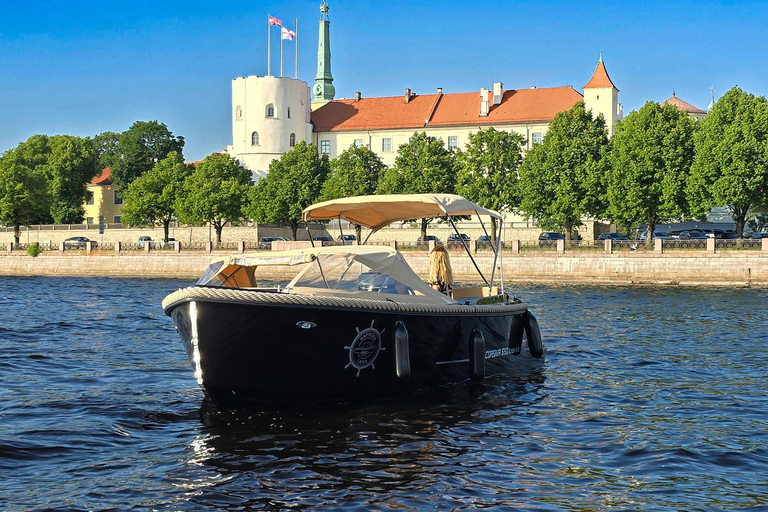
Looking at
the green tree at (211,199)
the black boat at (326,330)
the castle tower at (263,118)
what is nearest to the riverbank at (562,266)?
the green tree at (211,199)

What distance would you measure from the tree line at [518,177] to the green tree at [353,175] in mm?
112

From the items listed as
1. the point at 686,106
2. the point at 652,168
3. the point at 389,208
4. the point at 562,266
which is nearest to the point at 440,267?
the point at 389,208

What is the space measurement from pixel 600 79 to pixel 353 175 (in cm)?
2774

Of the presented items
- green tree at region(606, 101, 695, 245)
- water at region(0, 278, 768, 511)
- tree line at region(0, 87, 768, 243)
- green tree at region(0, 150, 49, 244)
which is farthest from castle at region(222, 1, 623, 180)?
water at region(0, 278, 768, 511)

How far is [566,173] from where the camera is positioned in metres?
62.9

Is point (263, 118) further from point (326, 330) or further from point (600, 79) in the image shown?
point (326, 330)

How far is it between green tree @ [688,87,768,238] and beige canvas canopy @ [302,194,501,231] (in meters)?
41.3

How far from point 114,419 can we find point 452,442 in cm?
525

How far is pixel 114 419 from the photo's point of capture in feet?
44.4

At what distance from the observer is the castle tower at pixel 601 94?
85.8m

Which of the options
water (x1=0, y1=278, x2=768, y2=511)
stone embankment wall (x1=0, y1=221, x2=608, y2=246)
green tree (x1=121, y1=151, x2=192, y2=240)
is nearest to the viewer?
water (x1=0, y1=278, x2=768, y2=511)

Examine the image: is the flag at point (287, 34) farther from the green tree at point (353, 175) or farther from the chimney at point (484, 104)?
the chimney at point (484, 104)

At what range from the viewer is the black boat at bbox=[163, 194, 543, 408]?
1240cm

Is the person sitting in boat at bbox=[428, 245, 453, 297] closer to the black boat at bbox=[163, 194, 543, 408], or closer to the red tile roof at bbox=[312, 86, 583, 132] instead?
the black boat at bbox=[163, 194, 543, 408]
